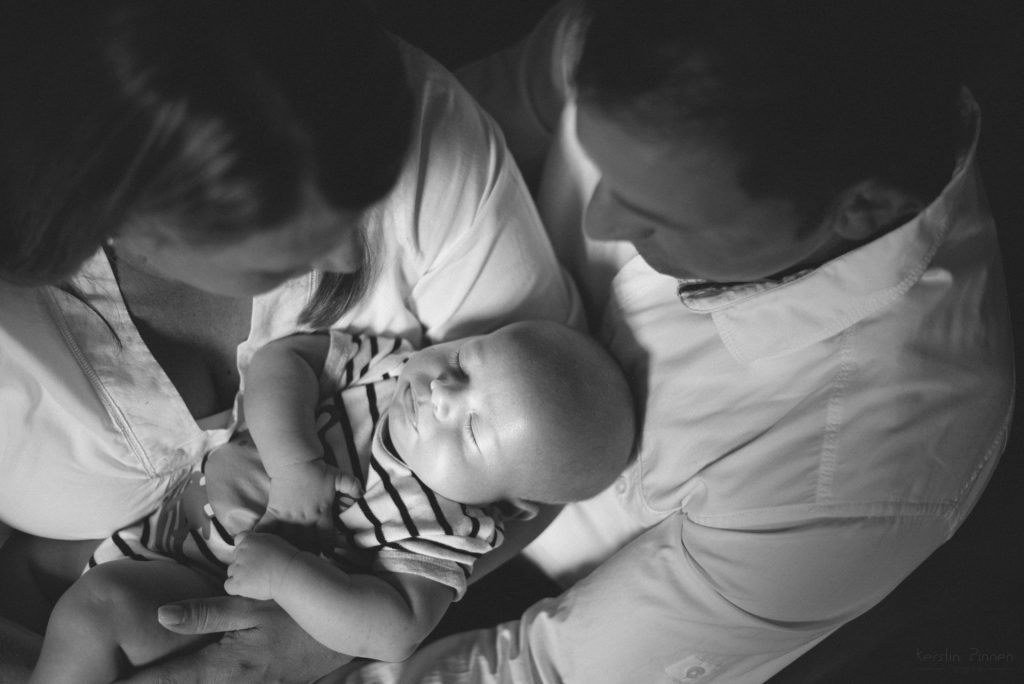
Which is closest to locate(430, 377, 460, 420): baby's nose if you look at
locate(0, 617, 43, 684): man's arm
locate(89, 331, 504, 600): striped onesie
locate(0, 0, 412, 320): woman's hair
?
locate(89, 331, 504, 600): striped onesie

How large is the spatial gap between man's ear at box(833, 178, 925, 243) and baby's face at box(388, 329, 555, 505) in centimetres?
46

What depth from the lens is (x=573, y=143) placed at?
3.83ft

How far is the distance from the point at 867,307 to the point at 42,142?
90 centimetres

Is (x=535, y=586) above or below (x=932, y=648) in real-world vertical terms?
above

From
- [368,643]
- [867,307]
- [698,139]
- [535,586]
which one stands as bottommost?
[535,586]

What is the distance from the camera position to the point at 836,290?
88 centimetres

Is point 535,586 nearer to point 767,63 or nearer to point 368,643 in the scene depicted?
point 368,643

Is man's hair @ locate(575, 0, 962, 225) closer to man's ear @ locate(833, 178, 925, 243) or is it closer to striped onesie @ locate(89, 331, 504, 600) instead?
man's ear @ locate(833, 178, 925, 243)

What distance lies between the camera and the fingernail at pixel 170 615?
946 millimetres

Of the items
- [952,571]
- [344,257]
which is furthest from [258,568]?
[952,571]

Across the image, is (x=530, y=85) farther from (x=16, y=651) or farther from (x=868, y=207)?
(x=16, y=651)

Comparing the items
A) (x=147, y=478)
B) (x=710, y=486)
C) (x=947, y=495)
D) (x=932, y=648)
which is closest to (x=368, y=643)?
(x=147, y=478)

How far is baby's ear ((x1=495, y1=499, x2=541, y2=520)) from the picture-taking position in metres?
1.16

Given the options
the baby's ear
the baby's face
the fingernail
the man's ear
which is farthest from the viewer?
the baby's ear
